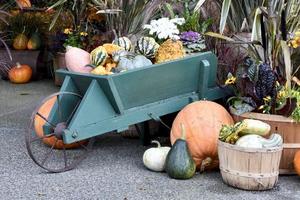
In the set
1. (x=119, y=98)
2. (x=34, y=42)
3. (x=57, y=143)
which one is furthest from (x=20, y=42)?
(x=119, y=98)

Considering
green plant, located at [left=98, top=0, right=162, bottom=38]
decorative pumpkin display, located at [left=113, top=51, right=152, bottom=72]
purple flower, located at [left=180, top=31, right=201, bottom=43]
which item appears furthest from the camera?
green plant, located at [left=98, top=0, right=162, bottom=38]

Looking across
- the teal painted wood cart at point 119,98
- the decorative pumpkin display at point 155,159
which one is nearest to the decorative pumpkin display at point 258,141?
the decorative pumpkin display at point 155,159

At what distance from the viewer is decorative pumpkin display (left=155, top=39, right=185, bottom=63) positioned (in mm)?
4918

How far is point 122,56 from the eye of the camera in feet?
16.1

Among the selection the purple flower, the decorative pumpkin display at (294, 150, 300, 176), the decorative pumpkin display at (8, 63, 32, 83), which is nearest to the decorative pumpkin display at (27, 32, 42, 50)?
the decorative pumpkin display at (8, 63, 32, 83)

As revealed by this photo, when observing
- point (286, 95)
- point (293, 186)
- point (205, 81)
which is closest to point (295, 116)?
point (286, 95)

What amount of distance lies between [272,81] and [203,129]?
626 millimetres

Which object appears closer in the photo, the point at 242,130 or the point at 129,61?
the point at 242,130

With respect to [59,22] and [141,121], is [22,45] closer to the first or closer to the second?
[59,22]

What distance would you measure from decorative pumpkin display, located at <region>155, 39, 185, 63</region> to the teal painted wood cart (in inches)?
5.1

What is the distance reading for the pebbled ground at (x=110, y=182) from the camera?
411 cm

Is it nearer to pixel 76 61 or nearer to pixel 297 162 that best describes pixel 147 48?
pixel 76 61

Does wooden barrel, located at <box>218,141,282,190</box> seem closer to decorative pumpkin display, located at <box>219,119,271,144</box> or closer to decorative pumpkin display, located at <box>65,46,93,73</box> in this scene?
decorative pumpkin display, located at <box>219,119,271,144</box>

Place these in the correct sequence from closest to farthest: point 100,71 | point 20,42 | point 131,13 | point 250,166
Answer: point 250,166 → point 100,71 → point 131,13 → point 20,42
